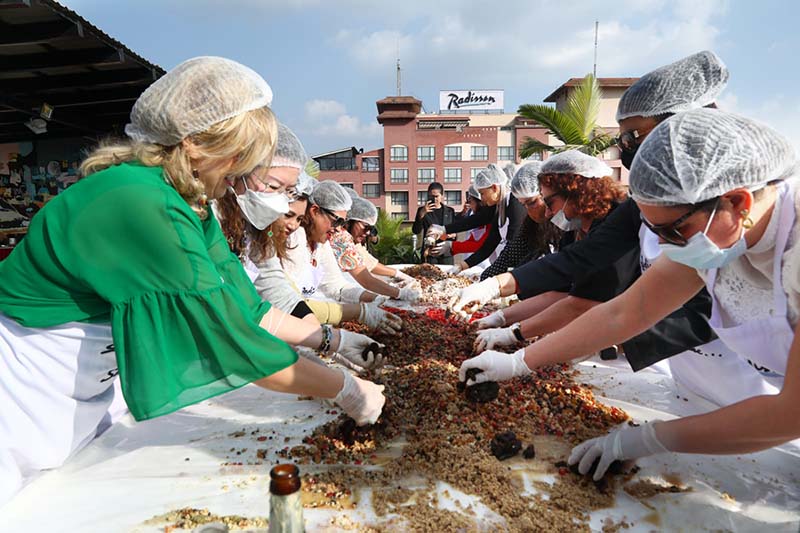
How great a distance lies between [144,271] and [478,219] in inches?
204

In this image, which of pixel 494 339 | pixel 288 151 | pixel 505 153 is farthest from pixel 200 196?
pixel 505 153

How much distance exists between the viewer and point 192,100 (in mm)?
1285

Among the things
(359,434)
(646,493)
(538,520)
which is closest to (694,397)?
(646,493)

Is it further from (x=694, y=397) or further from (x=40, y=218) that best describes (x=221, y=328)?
(x=694, y=397)

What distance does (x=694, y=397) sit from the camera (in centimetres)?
205

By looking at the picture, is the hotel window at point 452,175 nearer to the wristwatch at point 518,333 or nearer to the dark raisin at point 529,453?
the wristwatch at point 518,333

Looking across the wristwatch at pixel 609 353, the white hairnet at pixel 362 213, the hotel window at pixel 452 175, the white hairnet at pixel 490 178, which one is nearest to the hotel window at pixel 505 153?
the hotel window at pixel 452 175

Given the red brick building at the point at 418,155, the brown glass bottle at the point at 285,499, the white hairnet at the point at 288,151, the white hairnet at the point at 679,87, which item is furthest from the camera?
the red brick building at the point at 418,155

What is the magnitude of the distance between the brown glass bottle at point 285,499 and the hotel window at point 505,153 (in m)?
33.7

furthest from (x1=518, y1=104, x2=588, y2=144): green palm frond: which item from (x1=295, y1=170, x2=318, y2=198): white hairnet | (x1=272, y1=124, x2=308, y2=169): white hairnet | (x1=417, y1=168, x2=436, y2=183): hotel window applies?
(x1=417, y1=168, x2=436, y2=183): hotel window

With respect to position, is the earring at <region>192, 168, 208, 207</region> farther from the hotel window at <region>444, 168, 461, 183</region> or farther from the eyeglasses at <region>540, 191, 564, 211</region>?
the hotel window at <region>444, 168, 461, 183</region>

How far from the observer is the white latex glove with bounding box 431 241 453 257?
705 centimetres

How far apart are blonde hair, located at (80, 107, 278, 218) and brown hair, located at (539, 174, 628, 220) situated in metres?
1.91

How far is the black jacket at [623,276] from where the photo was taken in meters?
2.04
